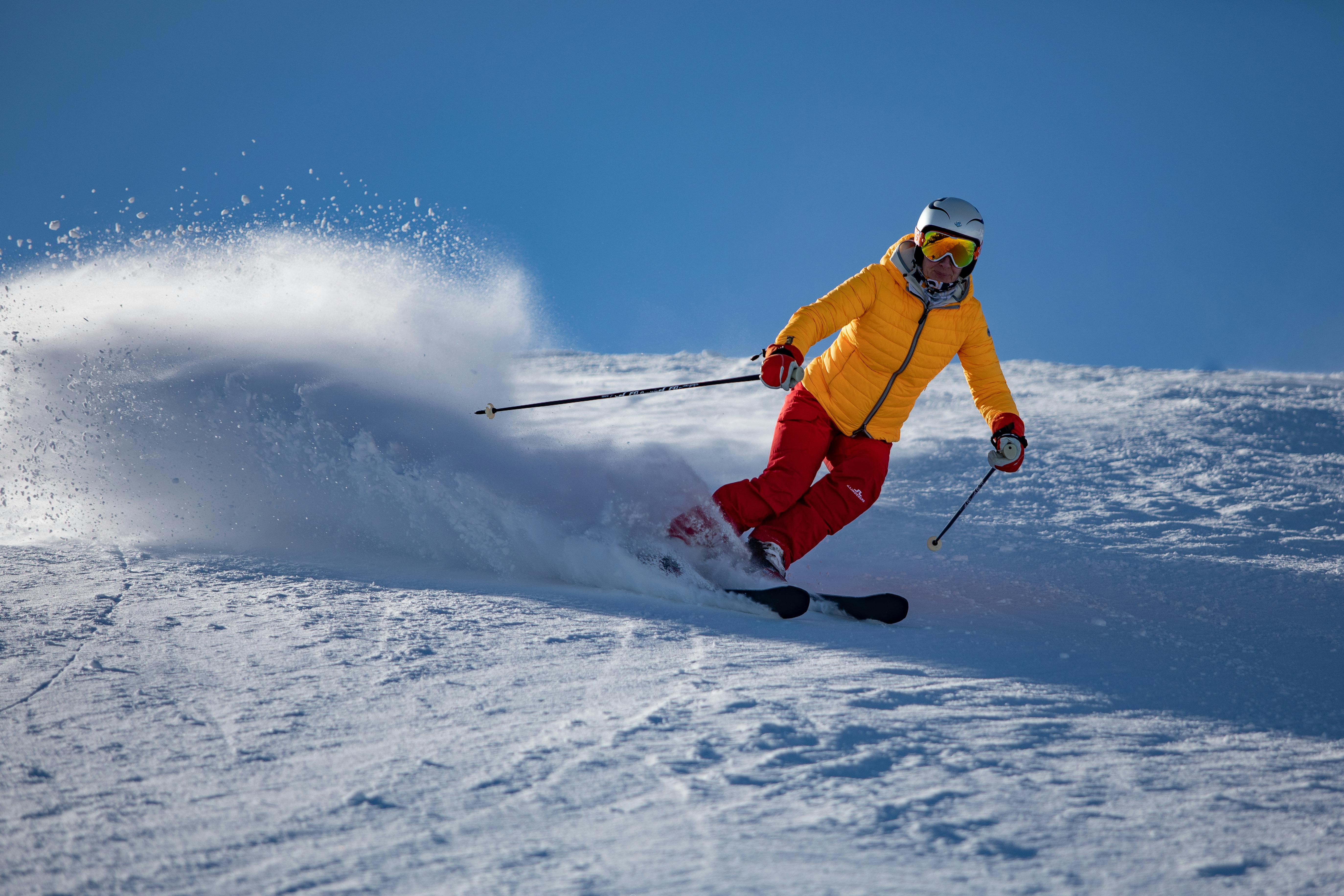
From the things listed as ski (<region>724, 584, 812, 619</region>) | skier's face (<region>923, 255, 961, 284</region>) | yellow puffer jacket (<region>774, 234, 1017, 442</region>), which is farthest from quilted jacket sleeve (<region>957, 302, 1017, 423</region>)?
ski (<region>724, 584, 812, 619</region>)

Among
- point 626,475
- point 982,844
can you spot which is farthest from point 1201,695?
point 626,475

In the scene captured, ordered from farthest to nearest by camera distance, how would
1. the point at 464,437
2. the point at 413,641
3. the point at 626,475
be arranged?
the point at 464,437, the point at 626,475, the point at 413,641

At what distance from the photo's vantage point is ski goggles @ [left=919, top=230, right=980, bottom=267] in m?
3.61

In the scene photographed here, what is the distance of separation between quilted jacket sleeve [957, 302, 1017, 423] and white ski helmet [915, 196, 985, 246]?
1.35 ft

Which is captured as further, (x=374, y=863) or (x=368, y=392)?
(x=368, y=392)

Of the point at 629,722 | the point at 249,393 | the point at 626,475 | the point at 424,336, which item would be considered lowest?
the point at 629,722

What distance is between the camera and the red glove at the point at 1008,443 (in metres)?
3.76

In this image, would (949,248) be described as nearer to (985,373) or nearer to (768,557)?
(985,373)

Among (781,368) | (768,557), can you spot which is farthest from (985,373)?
(768,557)

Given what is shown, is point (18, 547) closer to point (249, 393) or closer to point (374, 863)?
point (249, 393)

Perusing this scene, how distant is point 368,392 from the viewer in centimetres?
457

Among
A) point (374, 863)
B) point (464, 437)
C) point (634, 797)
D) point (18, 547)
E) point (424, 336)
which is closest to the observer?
point (374, 863)

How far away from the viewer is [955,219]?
11.8 feet

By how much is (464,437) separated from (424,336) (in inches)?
49.8
